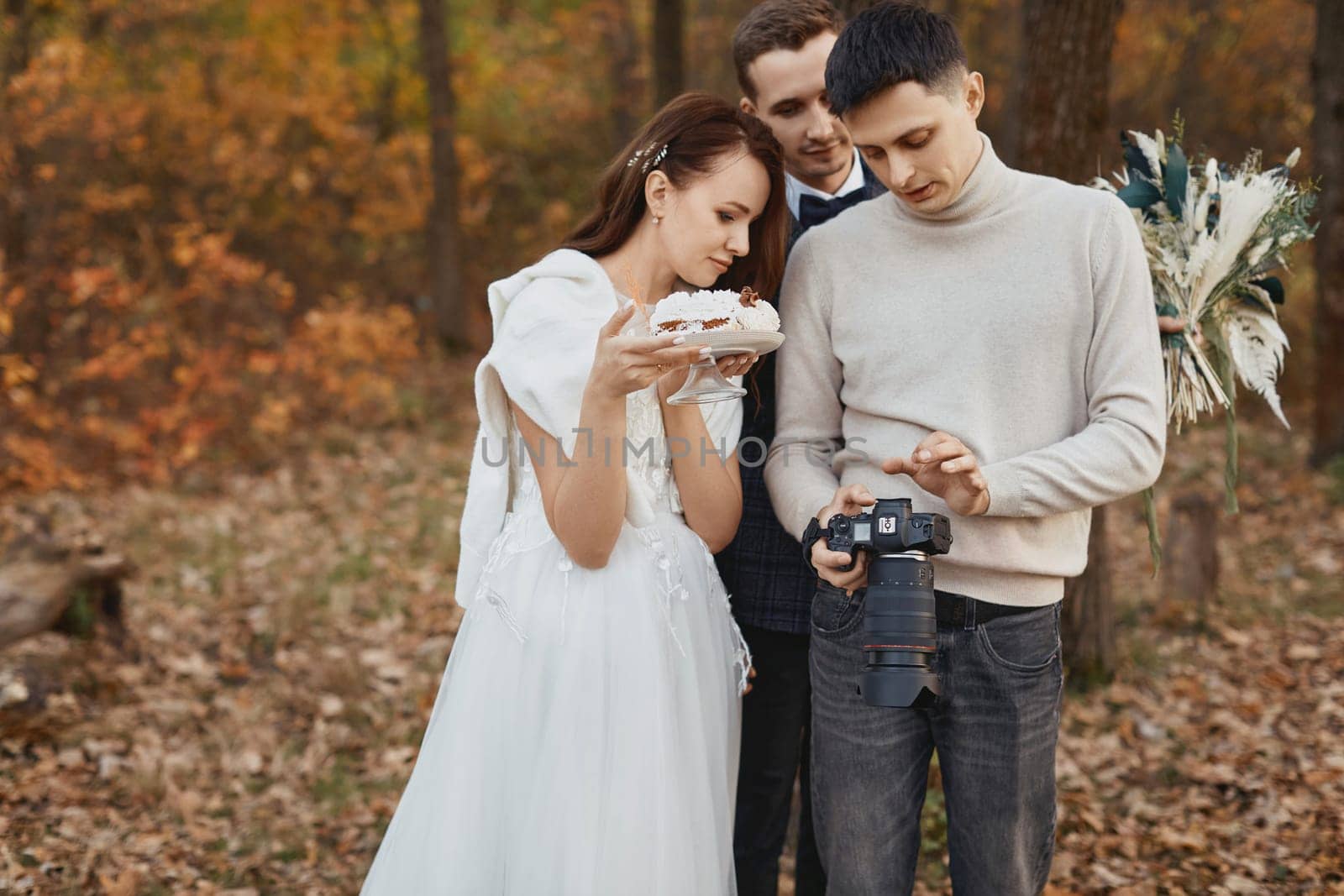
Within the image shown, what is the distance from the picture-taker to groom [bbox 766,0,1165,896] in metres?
2.35

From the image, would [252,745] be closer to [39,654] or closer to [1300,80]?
[39,654]

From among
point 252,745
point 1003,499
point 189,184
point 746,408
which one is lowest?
point 252,745

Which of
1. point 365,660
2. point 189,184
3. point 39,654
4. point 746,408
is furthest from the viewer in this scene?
point 189,184

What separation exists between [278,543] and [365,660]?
6.64ft

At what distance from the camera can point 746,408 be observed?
2.96m

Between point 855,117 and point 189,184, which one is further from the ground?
point 189,184

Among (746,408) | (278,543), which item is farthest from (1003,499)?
(278,543)

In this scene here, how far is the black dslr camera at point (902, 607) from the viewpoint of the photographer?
2240mm

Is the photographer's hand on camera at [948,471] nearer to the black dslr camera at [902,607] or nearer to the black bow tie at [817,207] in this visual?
the black dslr camera at [902,607]

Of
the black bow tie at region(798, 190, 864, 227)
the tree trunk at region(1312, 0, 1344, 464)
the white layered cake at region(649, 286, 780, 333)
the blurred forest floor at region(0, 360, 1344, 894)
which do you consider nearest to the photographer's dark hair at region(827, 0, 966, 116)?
the white layered cake at region(649, 286, 780, 333)

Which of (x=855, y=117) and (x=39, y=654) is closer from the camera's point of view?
(x=855, y=117)

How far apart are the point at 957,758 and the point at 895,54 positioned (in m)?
1.48

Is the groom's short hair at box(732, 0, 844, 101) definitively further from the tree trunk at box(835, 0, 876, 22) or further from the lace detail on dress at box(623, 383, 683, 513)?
the lace detail on dress at box(623, 383, 683, 513)

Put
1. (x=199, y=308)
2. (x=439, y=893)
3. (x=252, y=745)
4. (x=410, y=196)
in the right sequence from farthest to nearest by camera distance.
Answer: (x=410, y=196) → (x=199, y=308) → (x=252, y=745) → (x=439, y=893)
